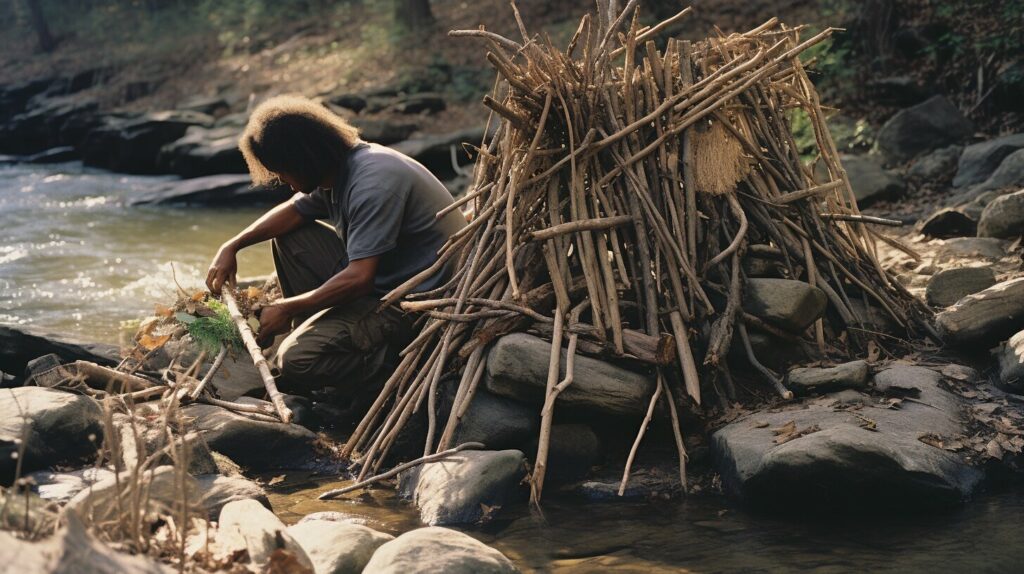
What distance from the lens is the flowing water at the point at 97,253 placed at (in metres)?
7.96

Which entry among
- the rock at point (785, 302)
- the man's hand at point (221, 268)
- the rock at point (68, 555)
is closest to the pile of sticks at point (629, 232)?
the rock at point (785, 302)

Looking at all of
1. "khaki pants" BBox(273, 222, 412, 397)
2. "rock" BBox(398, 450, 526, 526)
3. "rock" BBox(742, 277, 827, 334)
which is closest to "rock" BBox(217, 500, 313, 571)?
"rock" BBox(398, 450, 526, 526)

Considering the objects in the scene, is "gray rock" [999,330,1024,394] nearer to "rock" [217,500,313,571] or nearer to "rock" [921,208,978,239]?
"rock" [921,208,978,239]

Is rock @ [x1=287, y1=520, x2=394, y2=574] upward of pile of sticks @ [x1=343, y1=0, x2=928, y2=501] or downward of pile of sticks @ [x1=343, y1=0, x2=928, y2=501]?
downward

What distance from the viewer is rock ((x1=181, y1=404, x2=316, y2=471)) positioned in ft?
14.9

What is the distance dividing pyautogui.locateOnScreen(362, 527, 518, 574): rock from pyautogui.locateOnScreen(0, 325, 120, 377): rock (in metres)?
3.09

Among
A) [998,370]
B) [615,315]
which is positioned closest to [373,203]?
[615,315]

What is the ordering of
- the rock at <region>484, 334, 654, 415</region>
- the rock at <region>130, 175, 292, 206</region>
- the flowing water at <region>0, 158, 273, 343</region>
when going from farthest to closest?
the rock at <region>130, 175, 292, 206</region>
the flowing water at <region>0, 158, 273, 343</region>
the rock at <region>484, 334, 654, 415</region>

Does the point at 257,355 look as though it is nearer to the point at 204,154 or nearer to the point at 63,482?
the point at 63,482

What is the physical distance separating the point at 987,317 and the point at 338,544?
301 cm

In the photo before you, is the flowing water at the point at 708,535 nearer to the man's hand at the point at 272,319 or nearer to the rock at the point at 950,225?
the man's hand at the point at 272,319

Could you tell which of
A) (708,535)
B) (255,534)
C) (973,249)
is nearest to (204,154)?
(973,249)

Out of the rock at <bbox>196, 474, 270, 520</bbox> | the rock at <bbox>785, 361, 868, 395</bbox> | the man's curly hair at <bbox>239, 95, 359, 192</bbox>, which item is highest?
the man's curly hair at <bbox>239, 95, 359, 192</bbox>

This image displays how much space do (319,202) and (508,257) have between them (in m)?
1.73
